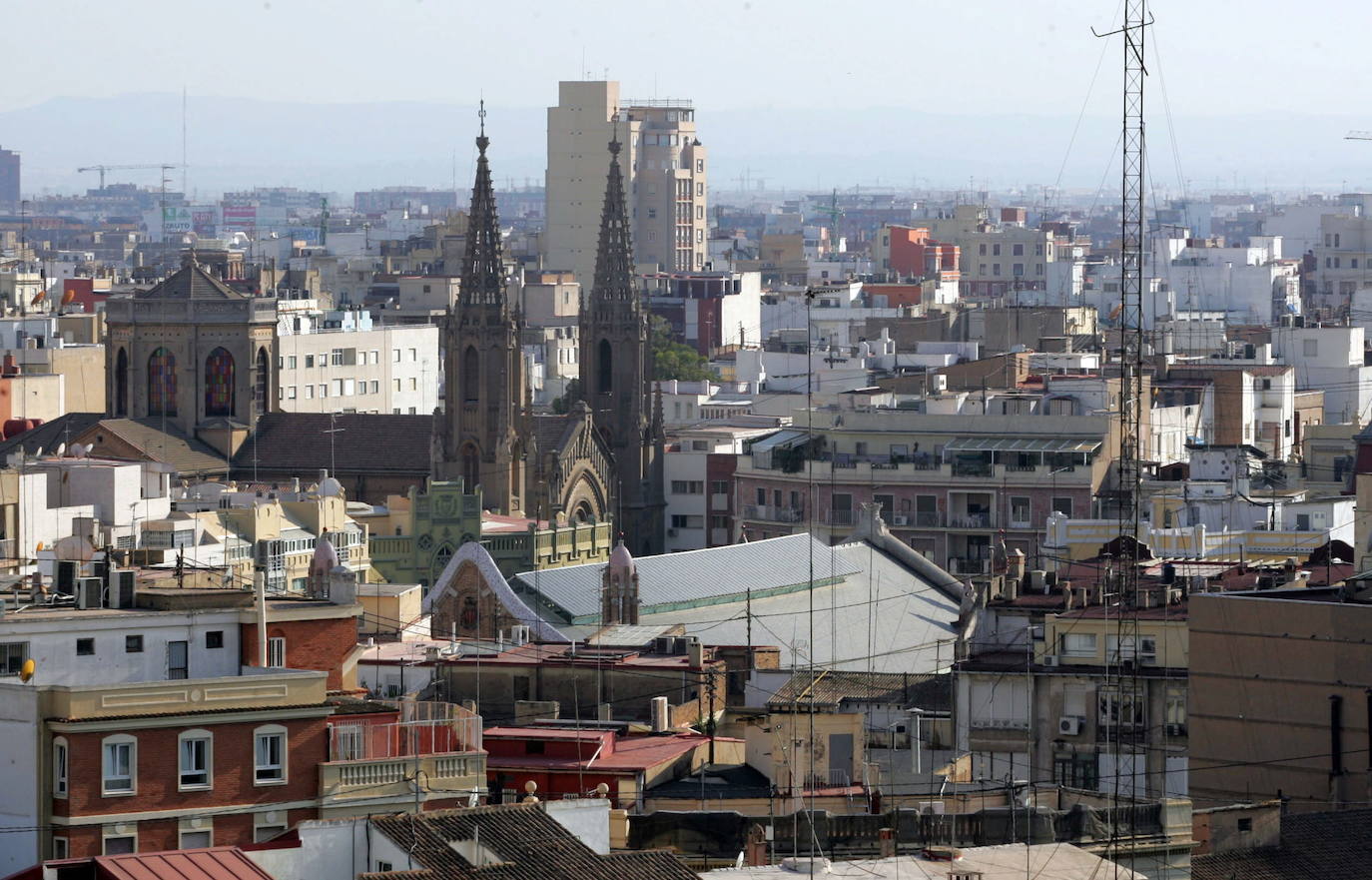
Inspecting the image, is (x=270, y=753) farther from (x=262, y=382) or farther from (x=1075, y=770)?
(x=262, y=382)

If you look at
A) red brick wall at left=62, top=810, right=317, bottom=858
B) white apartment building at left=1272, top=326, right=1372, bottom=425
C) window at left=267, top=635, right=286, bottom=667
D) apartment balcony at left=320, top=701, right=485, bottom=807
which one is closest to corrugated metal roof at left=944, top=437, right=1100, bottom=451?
white apartment building at left=1272, top=326, right=1372, bottom=425

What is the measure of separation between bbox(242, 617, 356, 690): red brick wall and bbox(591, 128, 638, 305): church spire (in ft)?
251

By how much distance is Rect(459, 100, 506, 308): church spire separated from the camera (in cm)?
10350

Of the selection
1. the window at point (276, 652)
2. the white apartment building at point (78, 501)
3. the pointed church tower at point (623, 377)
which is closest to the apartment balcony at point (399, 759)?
the window at point (276, 652)

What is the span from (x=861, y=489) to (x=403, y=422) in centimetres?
2631

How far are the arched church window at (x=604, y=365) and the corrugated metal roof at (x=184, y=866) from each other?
3317 inches

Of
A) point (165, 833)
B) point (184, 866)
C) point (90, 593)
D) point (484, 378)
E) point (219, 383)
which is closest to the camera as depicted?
point (184, 866)

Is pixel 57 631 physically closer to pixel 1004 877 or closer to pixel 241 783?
pixel 241 783

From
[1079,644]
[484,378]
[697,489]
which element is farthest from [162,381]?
[1079,644]

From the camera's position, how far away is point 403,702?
32844mm

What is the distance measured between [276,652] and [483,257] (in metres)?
72.3

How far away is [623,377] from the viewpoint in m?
110

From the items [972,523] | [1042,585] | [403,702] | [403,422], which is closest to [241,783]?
[403,702]

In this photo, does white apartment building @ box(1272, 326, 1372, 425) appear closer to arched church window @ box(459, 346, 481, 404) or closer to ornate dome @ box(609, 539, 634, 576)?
arched church window @ box(459, 346, 481, 404)
